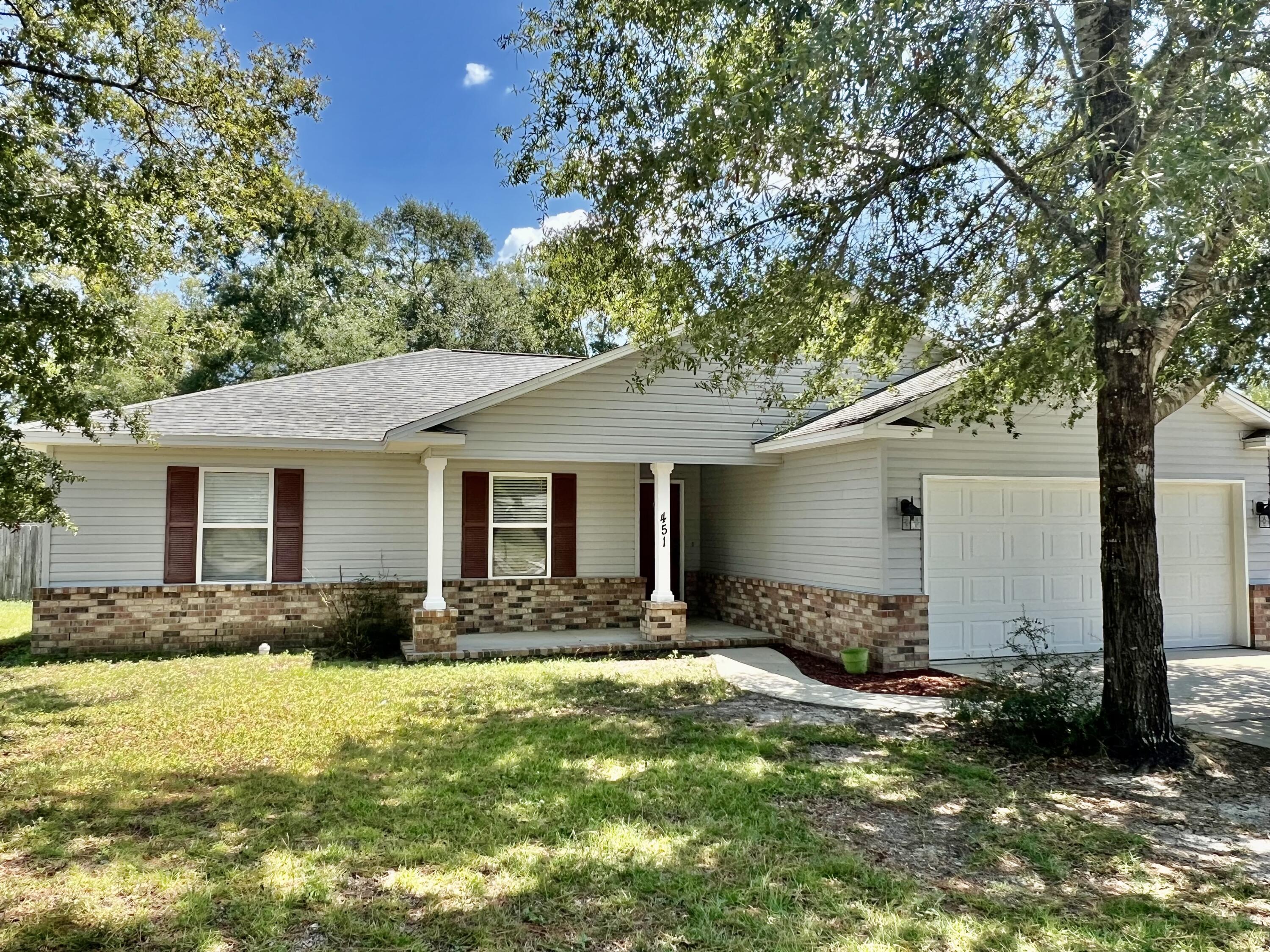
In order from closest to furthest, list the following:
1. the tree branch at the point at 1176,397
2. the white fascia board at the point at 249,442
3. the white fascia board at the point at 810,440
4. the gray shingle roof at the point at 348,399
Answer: the tree branch at the point at 1176,397
the white fascia board at the point at 810,440
the white fascia board at the point at 249,442
the gray shingle roof at the point at 348,399

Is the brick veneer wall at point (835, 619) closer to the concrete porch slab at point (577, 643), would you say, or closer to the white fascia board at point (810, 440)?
the concrete porch slab at point (577, 643)

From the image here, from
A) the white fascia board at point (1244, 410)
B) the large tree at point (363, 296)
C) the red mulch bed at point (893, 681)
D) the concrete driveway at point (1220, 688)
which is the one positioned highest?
the large tree at point (363, 296)

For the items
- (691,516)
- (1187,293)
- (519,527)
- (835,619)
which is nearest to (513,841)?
(1187,293)

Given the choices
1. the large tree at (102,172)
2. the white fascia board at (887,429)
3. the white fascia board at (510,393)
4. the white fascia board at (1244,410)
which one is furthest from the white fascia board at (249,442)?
the white fascia board at (1244,410)

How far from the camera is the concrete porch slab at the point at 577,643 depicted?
9.99 metres

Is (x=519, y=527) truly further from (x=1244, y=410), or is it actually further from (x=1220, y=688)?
(x=1244, y=410)

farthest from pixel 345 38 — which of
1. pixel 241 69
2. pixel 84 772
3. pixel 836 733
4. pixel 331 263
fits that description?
pixel 331 263

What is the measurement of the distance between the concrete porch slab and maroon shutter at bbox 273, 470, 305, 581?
1.86 meters

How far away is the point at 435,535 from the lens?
10.0 metres

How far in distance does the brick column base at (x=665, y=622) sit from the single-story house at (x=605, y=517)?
0.04m

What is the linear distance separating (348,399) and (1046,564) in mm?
9886

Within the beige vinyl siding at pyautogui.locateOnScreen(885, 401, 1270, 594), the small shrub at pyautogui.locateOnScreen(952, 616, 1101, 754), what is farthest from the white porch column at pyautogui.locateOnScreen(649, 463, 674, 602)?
the small shrub at pyautogui.locateOnScreen(952, 616, 1101, 754)

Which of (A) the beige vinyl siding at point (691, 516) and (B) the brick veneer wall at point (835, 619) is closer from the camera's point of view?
(B) the brick veneer wall at point (835, 619)

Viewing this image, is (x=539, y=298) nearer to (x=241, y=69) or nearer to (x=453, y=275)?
(x=241, y=69)
